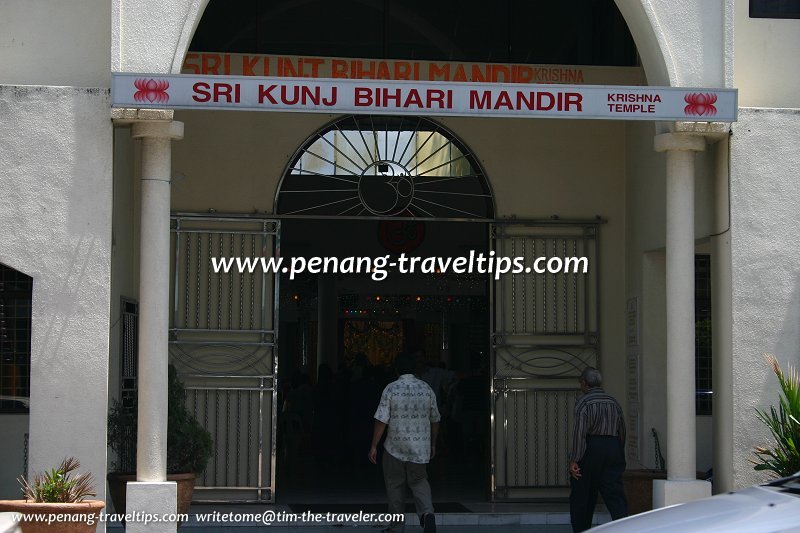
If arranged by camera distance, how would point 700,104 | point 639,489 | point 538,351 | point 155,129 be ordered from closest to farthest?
point 155,129 < point 700,104 < point 639,489 < point 538,351

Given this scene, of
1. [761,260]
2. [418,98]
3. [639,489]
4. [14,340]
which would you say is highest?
[418,98]

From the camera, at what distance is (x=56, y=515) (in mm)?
8844

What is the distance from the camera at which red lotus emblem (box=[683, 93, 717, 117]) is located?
32.5 ft

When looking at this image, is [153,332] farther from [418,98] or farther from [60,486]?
[418,98]

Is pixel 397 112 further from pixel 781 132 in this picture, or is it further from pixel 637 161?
pixel 637 161

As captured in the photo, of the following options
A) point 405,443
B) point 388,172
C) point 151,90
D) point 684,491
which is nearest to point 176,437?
point 405,443

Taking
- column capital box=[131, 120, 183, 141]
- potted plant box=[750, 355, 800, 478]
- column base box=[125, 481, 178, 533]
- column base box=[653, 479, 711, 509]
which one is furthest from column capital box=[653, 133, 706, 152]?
column base box=[125, 481, 178, 533]

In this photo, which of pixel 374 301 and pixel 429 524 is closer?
pixel 429 524

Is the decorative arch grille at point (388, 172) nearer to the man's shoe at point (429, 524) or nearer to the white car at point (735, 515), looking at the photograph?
the man's shoe at point (429, 524)

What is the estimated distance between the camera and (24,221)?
956 cm

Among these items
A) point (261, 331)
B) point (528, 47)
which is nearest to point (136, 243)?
point (261, 331)

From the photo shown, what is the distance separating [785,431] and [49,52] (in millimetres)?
6815

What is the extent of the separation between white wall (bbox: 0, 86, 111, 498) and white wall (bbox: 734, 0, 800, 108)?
5.57 metres

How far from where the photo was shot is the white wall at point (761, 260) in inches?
394
